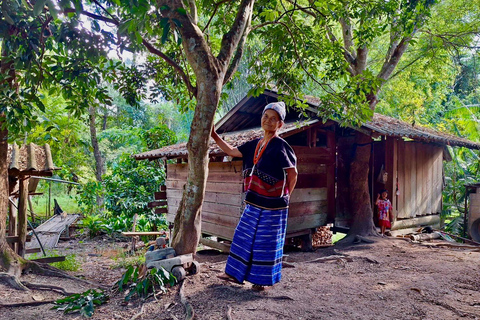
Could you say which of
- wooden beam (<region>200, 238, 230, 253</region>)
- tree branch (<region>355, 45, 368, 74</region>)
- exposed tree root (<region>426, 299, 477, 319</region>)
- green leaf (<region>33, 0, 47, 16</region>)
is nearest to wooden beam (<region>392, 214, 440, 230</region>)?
tree branch (<region>355, 45, 368, 74</region>)

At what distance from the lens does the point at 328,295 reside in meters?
3.96

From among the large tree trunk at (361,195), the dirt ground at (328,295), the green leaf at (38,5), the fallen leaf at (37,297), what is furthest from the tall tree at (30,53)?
the large tree trunk at (361,195)

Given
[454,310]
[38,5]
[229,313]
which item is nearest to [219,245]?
[229,313]

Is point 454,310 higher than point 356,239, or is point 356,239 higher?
point 454,310

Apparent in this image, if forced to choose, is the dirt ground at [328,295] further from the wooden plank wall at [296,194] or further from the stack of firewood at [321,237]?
the stack of firewood at [321,237]

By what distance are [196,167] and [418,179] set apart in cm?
818

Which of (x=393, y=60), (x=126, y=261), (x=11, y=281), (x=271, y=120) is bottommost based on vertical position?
(x=126, y=261)

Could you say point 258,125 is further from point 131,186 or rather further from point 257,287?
point 257,287

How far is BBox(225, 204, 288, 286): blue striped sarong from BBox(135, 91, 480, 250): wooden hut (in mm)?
3060

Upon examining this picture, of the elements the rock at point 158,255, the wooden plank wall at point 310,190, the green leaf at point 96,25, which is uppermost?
the green leaf at point 96,25

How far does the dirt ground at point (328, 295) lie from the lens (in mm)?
3388

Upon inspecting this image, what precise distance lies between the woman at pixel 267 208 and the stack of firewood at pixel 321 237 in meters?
5.62

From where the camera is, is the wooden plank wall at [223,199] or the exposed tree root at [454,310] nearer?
the exposed tree root at [454,310]

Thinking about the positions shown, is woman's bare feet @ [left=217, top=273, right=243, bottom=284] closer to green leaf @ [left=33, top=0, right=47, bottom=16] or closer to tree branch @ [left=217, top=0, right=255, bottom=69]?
tree branch @ [left=217, top=0, right=255, bottom=69]
